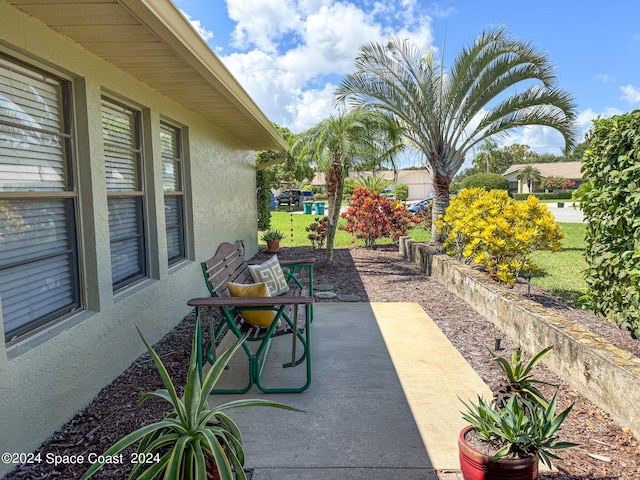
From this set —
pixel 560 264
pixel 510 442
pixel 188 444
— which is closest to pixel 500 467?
pixel 510 442

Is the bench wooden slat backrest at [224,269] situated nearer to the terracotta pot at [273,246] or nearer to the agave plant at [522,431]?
the agave plant at [522,431]

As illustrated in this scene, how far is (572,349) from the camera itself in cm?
345

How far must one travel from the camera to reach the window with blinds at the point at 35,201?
263cm

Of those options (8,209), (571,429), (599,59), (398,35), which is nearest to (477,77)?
(398,35)

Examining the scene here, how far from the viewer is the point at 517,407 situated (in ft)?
7.38

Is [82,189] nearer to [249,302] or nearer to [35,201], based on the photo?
[35,201]

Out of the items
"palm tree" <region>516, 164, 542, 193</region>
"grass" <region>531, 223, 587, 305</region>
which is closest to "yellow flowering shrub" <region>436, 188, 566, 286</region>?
"grass" <region>531, 223, 587, 305</region>

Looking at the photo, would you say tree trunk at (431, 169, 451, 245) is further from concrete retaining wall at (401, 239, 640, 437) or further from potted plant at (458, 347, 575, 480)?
potted plant at (458, 347, 575, 480)

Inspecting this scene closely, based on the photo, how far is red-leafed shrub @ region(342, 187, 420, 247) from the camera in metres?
11.7

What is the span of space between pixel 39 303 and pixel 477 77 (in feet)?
26.6

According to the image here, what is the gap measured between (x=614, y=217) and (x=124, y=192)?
15.8ft

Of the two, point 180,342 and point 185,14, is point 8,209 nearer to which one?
point 185,14

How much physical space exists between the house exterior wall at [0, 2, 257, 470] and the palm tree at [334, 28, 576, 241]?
444 centimetres

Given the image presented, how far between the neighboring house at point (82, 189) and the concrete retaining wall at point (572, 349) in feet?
12.0
